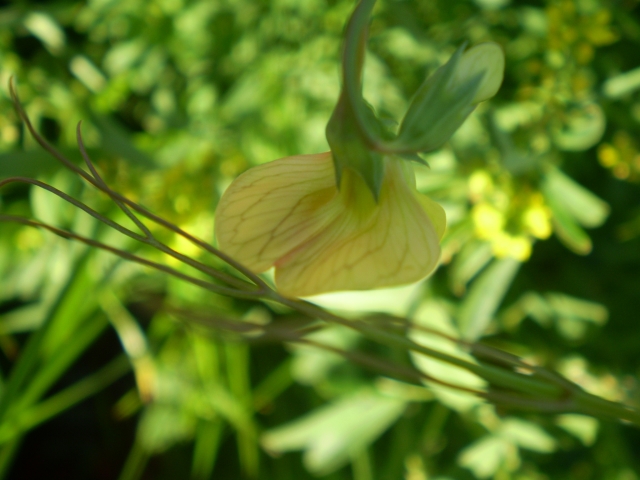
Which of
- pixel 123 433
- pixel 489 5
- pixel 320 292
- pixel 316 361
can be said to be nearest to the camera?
pixel 320 292

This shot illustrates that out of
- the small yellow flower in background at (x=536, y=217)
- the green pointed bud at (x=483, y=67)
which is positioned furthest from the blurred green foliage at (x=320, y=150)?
the green pointed bud at (x=483, y=67)

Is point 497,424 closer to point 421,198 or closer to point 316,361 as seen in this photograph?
point 316,361

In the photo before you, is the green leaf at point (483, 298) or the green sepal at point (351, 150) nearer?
the green sepal at point (351, 150)

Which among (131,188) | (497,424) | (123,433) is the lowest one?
(123,433)

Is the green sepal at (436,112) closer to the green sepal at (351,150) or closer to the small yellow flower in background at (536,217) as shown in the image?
the green sepal at (351,150)

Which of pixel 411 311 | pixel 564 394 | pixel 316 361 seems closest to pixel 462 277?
pixel 411 311

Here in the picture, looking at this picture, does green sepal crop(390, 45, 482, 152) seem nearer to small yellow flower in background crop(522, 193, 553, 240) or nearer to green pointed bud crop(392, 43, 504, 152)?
green pointed bud crop(392, 43, 504, 152)

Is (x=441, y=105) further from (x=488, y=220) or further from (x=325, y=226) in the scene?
(x=488, y=220)
